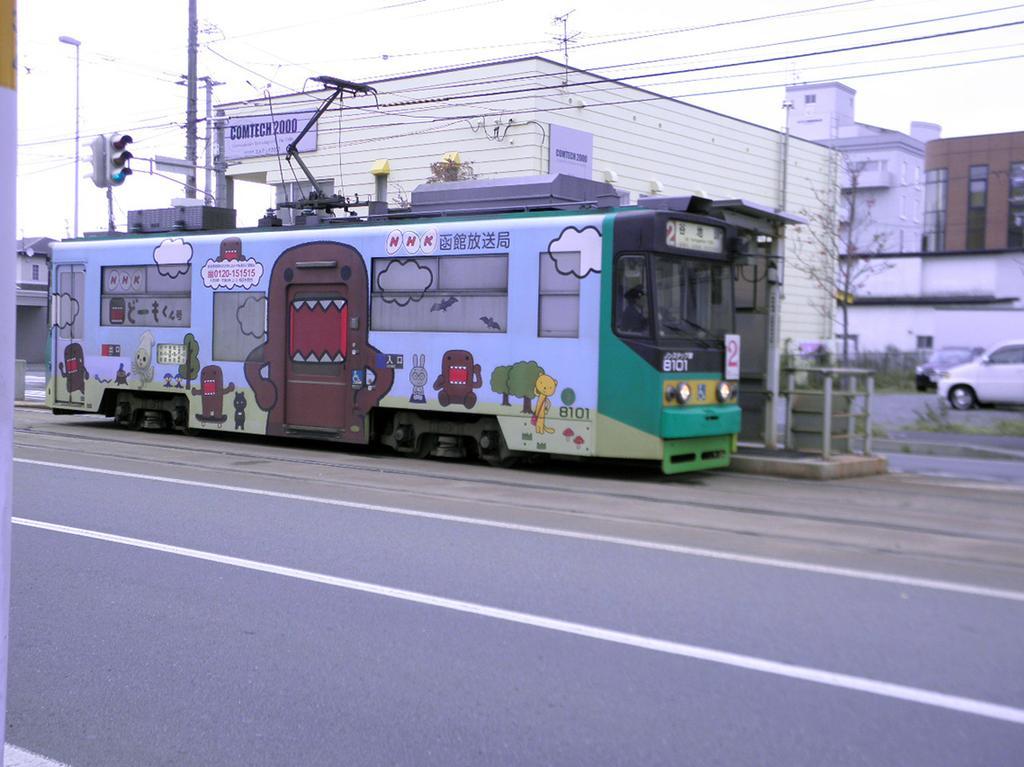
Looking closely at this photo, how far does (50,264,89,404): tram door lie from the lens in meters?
17.9

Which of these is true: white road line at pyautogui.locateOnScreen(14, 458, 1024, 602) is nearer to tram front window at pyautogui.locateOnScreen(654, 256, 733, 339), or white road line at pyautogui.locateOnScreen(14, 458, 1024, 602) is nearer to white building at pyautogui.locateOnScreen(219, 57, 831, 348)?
tram front window at pyautogui.locateOnScreen(654, 256, 733, 339)

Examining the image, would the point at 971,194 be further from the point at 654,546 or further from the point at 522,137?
the point at 654,546

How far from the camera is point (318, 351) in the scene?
1486 centimetres

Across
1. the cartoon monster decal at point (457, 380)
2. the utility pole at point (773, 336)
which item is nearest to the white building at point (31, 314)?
the cartoon monster decal at point (457, 380)

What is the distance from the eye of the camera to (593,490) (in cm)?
1170

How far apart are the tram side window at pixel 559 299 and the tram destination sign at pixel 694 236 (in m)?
1.09

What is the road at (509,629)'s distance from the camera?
4.66 m

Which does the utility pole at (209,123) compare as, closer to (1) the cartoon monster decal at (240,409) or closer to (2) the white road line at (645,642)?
(1) the cartoon monster decal at (240,409)

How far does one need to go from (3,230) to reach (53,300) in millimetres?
16596

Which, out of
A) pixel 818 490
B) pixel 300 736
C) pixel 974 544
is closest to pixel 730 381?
pixel 818 490

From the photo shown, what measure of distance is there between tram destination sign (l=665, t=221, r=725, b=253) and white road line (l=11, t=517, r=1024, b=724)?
20.6 ft

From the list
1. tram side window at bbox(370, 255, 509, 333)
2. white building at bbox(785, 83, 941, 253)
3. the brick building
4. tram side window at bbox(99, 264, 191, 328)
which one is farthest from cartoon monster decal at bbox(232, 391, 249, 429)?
the brick building

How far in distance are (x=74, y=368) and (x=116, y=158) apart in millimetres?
5044

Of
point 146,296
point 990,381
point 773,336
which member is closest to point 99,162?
point 146,296
